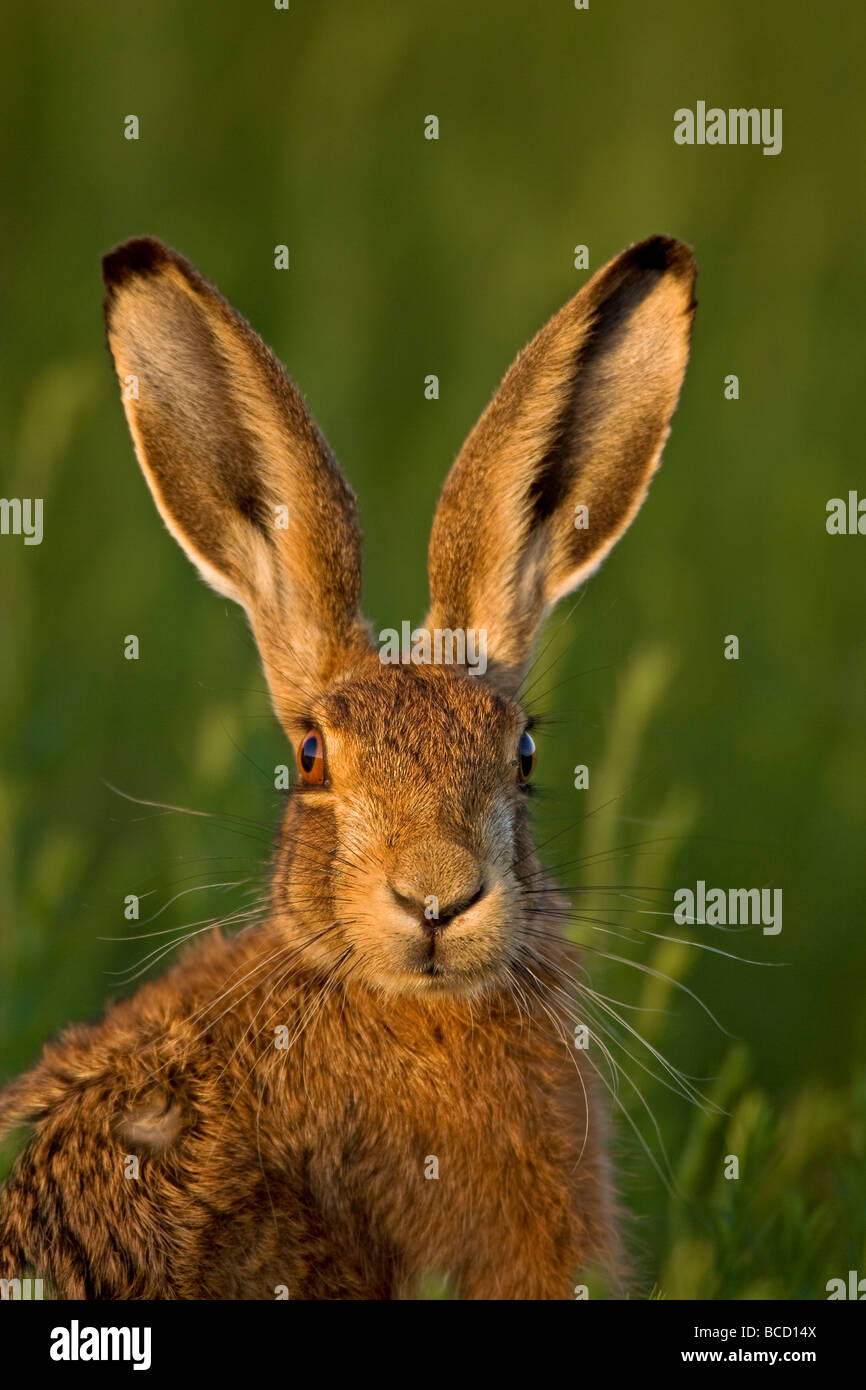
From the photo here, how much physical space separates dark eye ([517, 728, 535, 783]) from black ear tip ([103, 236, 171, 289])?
6.16 feet

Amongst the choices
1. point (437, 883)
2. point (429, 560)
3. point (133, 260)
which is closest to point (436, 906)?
point (437, 883)

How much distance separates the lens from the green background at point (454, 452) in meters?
7.57

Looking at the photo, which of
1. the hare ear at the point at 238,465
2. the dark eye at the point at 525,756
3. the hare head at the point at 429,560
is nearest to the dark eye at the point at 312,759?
the hare head at the point at 429,560

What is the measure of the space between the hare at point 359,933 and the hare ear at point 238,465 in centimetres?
1

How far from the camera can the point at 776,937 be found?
29.0 feet

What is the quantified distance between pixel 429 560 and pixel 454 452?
413cm

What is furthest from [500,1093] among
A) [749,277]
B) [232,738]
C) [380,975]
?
[749,277]

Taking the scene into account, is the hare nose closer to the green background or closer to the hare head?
the hare head

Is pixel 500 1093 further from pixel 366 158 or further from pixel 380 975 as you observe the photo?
pixel 366 158

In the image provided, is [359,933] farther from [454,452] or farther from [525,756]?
[454,452]

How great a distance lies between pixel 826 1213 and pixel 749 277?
7.51 meters

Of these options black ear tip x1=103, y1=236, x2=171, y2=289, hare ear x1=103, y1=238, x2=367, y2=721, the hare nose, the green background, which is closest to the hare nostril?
the hare nose

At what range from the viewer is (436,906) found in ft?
19.2

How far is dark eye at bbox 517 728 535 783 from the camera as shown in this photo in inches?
258
